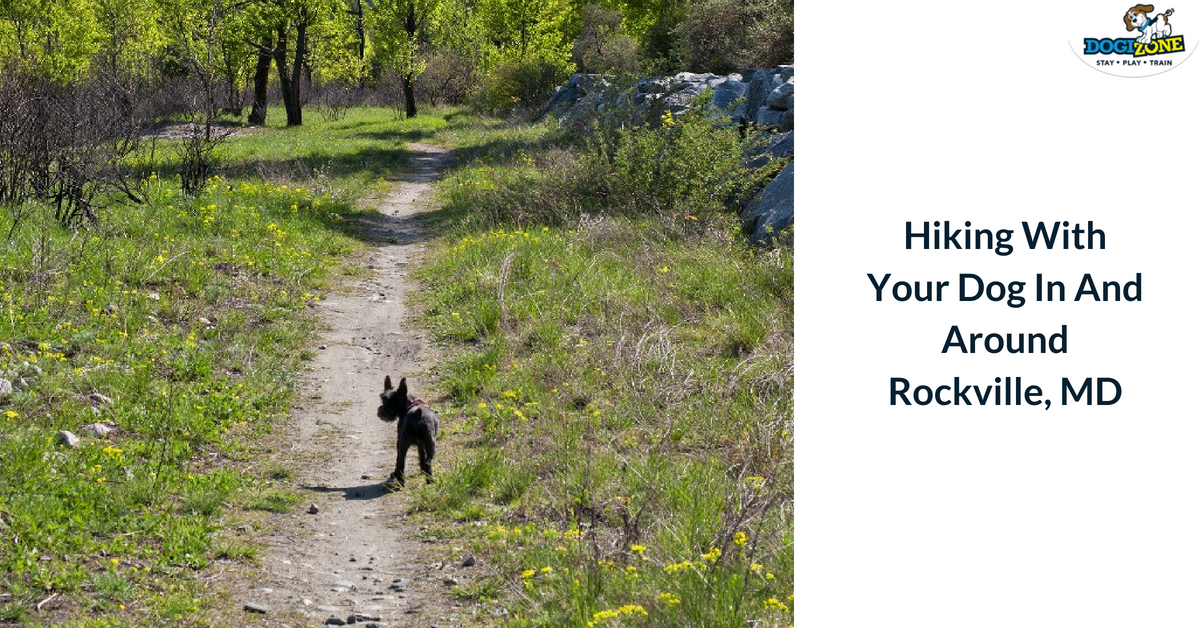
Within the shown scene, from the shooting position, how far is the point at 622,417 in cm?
796

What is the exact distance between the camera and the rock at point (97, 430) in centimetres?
753

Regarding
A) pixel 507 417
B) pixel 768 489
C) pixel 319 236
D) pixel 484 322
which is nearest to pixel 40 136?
pixel 319 236

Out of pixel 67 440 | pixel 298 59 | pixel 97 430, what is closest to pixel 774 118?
pixel 97 430

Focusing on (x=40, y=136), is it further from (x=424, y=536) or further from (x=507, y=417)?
(x=424, y=536)

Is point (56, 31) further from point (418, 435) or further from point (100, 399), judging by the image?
point (418, 435)

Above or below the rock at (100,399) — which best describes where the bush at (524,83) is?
above

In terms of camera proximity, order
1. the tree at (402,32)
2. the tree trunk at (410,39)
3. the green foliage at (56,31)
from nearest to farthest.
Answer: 1. the green foliage at (56,31)
2. the tree at (402,32)
3. the tree trunk at (410,39)

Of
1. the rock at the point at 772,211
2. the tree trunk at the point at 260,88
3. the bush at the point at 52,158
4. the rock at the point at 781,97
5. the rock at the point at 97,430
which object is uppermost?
the tree trunk at the point at 260,88

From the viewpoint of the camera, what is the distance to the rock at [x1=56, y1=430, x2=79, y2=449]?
716cm

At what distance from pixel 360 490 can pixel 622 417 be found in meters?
1.89

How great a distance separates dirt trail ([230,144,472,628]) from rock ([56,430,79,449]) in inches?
51.2

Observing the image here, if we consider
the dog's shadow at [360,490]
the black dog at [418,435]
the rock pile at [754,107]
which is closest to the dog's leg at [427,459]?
the black dog at [418,435]
